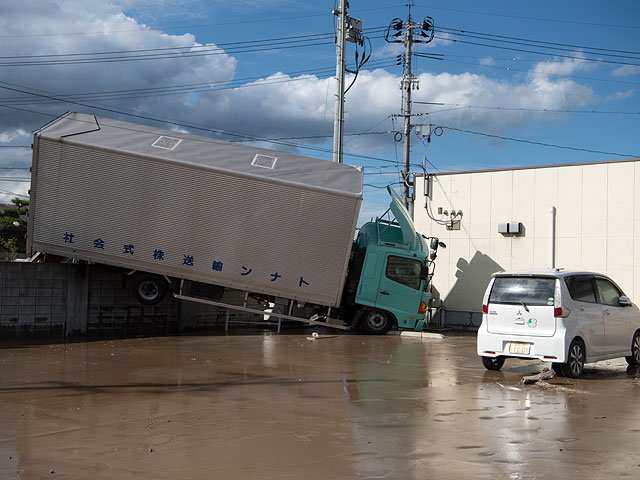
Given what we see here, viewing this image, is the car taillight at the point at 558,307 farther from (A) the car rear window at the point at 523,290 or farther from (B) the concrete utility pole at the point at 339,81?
(B) the concrete utility pole at the point at 339,81

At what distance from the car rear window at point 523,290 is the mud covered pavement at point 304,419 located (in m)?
1.29

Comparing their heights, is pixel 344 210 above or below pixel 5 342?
above

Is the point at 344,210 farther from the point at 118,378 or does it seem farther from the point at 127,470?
the point at 127,470

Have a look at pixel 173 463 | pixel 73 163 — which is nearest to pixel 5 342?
pixel 73 163

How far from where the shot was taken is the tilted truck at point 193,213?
1502 cm

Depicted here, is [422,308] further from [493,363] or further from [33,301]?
[33,301]

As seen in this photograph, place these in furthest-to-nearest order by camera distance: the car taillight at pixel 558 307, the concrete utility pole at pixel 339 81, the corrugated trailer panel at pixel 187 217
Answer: the concrete utility pole at pixel 339 81 < the corrugated trailer panel at pixel 187 217 < the car taillight at pixel 558 307

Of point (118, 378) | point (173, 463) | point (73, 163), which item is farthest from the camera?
point (73, 163)

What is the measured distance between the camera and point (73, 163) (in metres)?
15.0

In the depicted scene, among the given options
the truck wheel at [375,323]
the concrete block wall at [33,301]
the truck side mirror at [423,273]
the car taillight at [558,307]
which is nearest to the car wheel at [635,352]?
the car taillight at [558,307]

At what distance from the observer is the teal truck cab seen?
1720 cm

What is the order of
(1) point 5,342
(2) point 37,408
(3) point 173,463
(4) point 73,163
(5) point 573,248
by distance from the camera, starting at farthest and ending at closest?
(5) point 573,248 → (4) point 73,163 → (1) point 5,342 → (2) point 37,408 → (3) point 173,463

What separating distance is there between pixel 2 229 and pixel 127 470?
3812cm

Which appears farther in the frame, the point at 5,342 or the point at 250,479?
the point at 5,342
